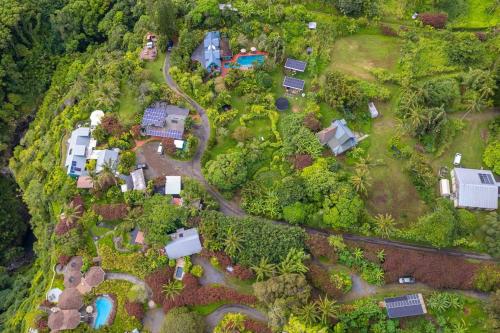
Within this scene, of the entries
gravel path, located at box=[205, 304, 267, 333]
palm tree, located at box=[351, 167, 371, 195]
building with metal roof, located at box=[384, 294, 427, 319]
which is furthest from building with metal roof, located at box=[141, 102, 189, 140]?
building with metal roof, located at box=[384, 294, 427, 319]

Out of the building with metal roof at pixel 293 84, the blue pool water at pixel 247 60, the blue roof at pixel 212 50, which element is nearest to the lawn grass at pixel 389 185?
the building with metal roof at pixel 293 84

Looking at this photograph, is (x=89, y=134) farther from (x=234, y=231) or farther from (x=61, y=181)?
(x=234, y=231)

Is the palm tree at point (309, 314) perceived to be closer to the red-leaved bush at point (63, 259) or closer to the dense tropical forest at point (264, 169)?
the dense tropical forest at point (264, 169)

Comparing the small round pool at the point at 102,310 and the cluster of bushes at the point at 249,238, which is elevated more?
the cluster of bushes at the point at 249,238

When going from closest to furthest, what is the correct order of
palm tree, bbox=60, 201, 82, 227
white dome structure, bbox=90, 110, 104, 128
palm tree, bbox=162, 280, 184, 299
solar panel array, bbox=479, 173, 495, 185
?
palm tree, bbox=162, 280, 184, 299, solar panel array, bbox=479, 173, 495, 185, palm tree, bbox=60, 201, 82, 227, white dome structure, bbox=90, 110, 104, 128

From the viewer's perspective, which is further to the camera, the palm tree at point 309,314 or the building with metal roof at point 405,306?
the building with metal roof at point 405,306

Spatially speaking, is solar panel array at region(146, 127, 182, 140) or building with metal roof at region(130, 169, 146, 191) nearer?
building with metal roof at region(130, 169, 146, 191)

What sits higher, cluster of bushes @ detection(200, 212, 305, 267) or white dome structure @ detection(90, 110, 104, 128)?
white dome structure @ detection(90, 110, 104, 128)

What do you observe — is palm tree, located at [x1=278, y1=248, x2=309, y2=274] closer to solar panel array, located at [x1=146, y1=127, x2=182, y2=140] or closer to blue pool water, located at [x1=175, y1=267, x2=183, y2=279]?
blue pool water, located at [x1=175, y1=267, x2=183, y2=279]
